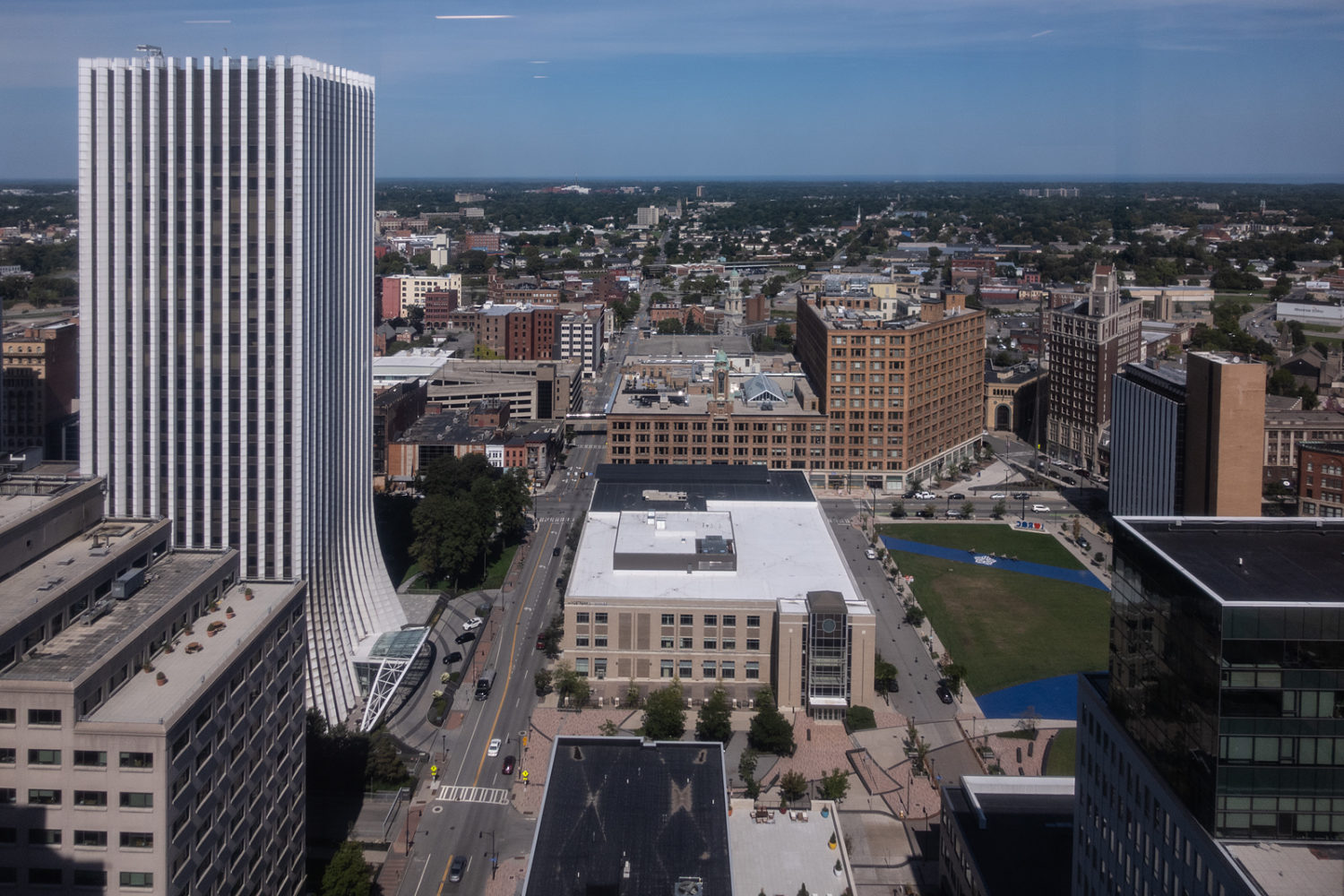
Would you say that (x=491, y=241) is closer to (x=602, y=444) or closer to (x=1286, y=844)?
(x=602, y=444)

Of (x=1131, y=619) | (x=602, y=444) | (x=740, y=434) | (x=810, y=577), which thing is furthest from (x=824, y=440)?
(x=1131, y=619)

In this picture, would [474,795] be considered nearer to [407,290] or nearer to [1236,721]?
[1236,721]

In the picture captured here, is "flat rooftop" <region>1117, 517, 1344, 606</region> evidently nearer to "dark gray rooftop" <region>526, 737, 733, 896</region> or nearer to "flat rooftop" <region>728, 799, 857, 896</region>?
"dark gray rooftop" <region>526, 737, 733, 896</region>

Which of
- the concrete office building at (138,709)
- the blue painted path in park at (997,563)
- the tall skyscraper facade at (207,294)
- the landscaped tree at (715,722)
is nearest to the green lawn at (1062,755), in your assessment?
the landscaped tree at (715,722)

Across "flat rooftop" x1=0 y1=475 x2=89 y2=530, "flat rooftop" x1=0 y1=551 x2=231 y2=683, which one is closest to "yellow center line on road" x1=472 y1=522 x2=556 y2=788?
"flat rooftop" x1=0 y1=551 x2=231 y2=683

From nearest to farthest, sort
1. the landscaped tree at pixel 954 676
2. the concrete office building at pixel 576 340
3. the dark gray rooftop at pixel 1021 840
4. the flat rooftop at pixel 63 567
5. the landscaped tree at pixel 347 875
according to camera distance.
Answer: the flat rooftop at pixel 63 567 < the dark gray rooftop at pixel 1021 840 < the landscaped tree at pixel 347 875 < the landscaped tree at pixel 954 676 < the concrete office building at pixel 576 340

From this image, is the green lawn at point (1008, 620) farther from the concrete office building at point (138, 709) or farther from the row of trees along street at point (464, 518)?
the concrete office building at point (138, 709)

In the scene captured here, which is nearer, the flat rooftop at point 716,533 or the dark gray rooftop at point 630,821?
the dark gray rooftop at point 630,821
